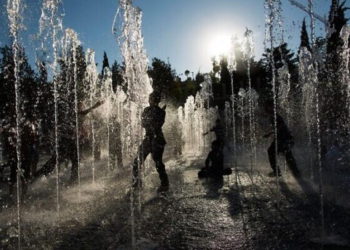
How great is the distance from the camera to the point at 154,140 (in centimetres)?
771

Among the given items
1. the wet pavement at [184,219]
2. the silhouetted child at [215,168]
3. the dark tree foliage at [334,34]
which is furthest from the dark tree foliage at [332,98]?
the wet pavement at [184,219]

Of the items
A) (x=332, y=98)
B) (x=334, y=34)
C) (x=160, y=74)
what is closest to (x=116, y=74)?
(x=160, y=74)

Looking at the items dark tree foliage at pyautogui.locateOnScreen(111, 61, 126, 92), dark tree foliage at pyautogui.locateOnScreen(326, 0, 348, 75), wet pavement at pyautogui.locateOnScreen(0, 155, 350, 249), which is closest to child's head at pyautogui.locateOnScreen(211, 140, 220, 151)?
wet pavement at pyautogui.locateOnScreen(0, 155, 350, 249)

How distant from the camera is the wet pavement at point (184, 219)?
14.6 ft

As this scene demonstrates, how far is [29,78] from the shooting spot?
19969mm

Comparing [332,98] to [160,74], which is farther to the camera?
[160,74]

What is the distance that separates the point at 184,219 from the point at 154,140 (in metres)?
2.48

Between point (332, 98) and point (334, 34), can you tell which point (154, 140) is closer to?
point (332, 98)

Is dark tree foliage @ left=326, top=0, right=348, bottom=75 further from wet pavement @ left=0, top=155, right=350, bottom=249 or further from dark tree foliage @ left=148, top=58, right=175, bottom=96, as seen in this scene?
dark tree foliage @ left=148, top=58, right=175, bottom=96

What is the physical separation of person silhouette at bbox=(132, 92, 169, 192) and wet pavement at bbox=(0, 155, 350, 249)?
1.12ft

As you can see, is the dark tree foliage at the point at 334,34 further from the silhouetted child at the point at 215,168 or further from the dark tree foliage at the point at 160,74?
the dark tree foliage at the point at 160,74

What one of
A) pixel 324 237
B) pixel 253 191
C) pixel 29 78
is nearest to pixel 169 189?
pixel 253 191

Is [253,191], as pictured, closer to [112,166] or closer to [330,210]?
[330,210]

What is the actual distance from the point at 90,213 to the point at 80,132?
424cm
